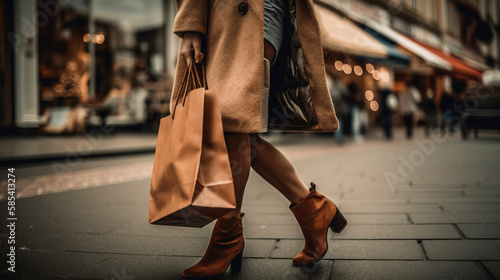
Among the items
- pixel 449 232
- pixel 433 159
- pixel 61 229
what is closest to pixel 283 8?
pixel 449 232

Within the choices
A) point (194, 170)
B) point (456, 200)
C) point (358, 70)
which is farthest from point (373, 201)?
point (358, 70)

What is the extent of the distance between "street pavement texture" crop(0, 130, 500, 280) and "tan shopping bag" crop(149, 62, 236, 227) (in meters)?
0.44

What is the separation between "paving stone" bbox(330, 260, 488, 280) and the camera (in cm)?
183

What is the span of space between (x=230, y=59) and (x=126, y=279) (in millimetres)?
1005

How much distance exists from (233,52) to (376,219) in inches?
65.7

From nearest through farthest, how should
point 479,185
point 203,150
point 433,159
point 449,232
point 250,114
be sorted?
point 203,150 < point 250,114 < point 449,232 < point 479,185 < point 433,159

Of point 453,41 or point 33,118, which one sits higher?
point 453,41

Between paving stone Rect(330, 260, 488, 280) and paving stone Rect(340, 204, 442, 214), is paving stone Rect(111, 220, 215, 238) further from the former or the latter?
paving stone Rect(340, 204, 442, 214)

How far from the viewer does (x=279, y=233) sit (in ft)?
8.75

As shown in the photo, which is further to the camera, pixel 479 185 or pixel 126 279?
pixel 479 185

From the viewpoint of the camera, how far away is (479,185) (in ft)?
14.0

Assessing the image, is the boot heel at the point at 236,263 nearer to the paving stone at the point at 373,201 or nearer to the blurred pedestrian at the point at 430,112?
the paving stone at the point at 373,201

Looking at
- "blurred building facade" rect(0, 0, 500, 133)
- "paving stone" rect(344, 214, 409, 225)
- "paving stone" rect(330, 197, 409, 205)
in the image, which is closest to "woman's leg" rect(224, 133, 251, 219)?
"paving stone" rect(344, 214, 409, 225)

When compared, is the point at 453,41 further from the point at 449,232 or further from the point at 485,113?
the point at 449,232
